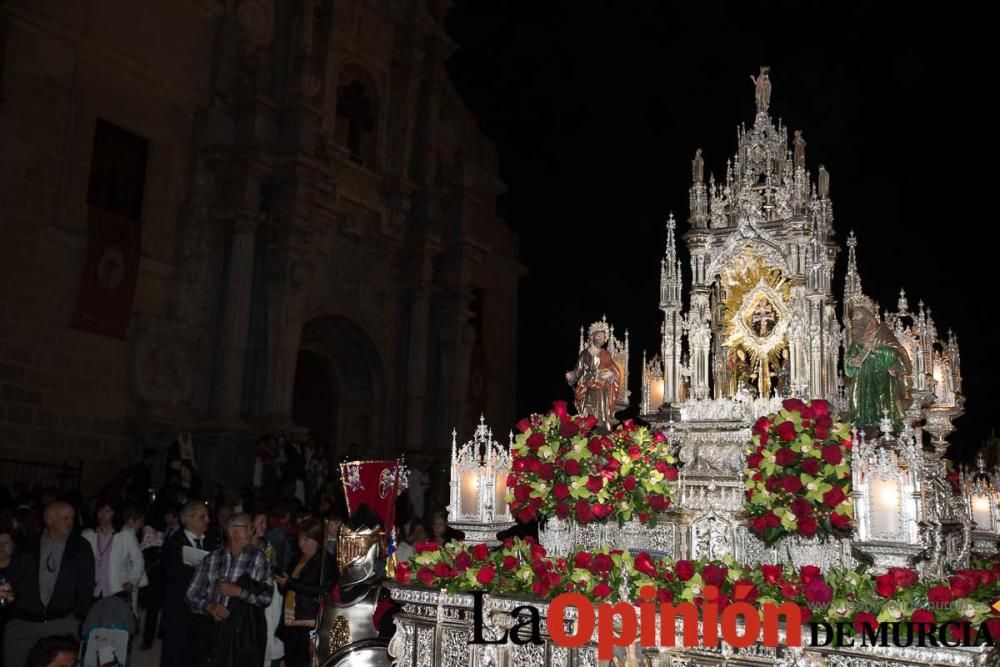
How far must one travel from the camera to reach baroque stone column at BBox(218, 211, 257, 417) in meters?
18.7

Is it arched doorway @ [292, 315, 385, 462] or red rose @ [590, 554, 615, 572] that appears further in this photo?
arched doorway @ [292, 315, 385, 462]

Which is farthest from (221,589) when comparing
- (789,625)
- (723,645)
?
(789,625)

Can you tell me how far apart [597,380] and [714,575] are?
8.95 m

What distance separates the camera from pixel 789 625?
506 centimetres

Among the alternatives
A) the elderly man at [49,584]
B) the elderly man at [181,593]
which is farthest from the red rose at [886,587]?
the elderly man at [49,584]

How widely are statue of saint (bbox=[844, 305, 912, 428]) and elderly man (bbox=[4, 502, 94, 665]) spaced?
10.1 m

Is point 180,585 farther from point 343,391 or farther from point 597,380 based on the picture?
point 343,391

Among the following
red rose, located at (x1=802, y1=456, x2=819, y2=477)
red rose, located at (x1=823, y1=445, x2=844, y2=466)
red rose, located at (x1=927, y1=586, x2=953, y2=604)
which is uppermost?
red rose, located at (x1=823, y1=445, x2=844, y2=466)

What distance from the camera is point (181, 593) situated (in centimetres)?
728

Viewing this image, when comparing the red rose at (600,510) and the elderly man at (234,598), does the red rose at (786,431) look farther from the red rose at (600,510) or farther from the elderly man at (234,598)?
the elderly man at (234,598)

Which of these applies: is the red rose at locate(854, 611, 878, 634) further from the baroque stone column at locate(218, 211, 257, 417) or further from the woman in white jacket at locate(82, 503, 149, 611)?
the baroque stone column at locate(218, 211, 257, 417)

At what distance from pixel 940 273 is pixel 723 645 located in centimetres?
2149

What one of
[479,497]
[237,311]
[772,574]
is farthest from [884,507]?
[237,311]

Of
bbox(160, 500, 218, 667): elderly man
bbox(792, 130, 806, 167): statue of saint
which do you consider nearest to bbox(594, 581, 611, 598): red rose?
bbox(160, 500, 218, 667): elderly man
